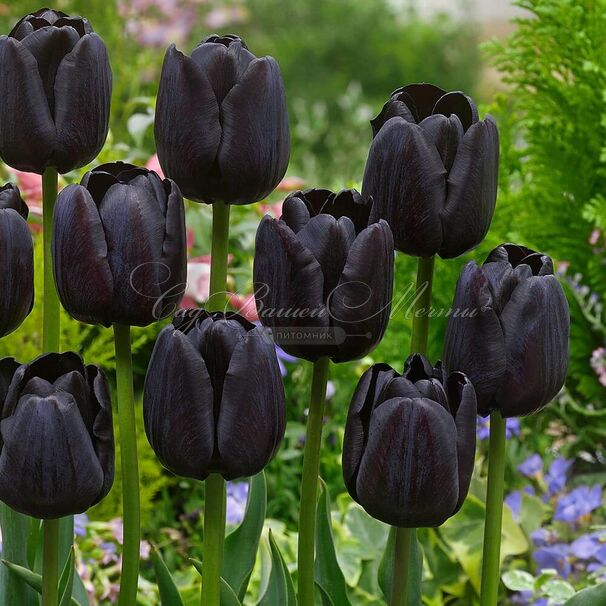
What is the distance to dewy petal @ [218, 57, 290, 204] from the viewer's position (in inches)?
31.7

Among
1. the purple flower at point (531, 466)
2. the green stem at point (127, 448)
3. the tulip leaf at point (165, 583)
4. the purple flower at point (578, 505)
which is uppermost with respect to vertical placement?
the green stem at point (127, 448)

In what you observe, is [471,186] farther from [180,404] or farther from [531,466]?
[531,466]

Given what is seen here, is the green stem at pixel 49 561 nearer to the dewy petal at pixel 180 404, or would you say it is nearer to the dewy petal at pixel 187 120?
the dewy petal at pixel 180 404

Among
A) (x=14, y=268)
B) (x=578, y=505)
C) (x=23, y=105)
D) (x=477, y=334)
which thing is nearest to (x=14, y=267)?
(x=14, y=268)

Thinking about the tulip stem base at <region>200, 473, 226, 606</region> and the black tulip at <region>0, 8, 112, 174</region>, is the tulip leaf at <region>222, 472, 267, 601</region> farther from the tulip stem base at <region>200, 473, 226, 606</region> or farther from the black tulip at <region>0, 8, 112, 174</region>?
the black tulip at <region>0, 8, 112, 174</region>

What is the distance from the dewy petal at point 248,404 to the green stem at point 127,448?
0.33 feet

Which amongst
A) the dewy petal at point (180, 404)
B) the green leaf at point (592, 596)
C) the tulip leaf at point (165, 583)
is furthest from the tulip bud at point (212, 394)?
the green leaf at point (592, 596)

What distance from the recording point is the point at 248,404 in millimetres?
721

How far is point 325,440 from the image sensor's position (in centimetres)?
194

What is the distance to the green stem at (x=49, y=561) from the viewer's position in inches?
30.8

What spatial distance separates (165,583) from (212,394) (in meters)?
0.29

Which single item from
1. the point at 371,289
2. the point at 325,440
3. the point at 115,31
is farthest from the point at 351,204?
the point at 115,31

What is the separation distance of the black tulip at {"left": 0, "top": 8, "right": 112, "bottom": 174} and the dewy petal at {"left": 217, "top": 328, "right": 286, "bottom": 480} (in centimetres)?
24

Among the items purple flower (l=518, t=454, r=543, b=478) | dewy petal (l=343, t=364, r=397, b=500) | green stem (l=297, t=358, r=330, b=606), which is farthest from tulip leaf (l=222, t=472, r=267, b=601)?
purple flower (l=518, t=454, r=543, b=478)
